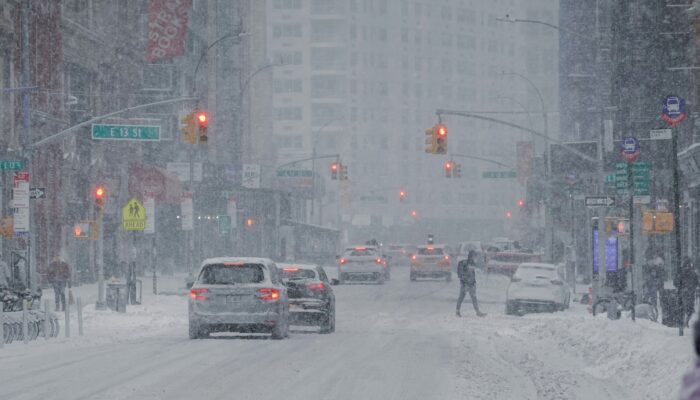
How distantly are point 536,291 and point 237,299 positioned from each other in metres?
13.0

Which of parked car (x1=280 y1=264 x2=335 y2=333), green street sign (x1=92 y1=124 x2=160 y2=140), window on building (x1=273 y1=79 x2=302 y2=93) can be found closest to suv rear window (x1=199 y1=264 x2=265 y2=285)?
parked car (x1=280 y1=264 x2=335 y2=333)

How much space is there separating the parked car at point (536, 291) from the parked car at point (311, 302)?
900 cm

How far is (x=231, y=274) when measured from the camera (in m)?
22.5

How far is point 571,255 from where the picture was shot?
49219 mm

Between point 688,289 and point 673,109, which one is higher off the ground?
point 673,109

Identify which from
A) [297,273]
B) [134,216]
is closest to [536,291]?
[297,273]

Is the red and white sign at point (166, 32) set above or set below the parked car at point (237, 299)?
above

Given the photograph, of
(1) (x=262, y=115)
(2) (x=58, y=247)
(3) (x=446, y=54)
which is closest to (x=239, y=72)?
(1) (x=262, y=115)

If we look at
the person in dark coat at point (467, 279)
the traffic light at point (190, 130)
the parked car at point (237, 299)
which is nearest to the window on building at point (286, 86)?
the traffic light at point (190, 130)

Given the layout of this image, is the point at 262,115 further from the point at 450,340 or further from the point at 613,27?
the point at 450,340

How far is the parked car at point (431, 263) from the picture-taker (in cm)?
5775

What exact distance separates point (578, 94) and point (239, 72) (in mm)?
24823

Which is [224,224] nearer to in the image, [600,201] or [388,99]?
[600,201]

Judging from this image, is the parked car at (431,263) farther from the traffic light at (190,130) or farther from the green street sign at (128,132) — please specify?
the green street sign at (128,132)
